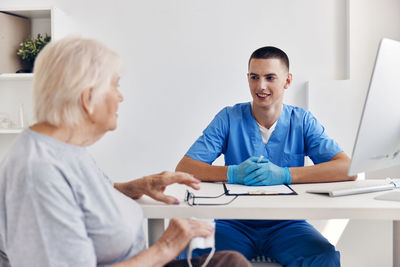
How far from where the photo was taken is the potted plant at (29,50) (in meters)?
2.63

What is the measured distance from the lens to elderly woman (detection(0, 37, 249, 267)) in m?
0.81

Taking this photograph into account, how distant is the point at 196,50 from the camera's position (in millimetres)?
2672

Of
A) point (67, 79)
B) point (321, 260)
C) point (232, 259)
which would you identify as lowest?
point (321, 260)

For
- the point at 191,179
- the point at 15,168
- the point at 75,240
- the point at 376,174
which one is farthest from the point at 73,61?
the point at 376,174

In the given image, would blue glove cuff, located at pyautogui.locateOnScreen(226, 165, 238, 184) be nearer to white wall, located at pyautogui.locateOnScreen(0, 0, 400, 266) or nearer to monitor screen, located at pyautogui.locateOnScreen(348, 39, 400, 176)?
monitor screen, located at pyautogui.locateOnScreen(348, 39, 400, 176)

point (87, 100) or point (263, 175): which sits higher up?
point (87, 100)

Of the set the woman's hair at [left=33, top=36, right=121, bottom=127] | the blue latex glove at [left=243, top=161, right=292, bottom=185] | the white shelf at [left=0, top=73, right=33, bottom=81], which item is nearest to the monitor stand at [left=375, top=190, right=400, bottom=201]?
the blue latex glove at [left=243, top=161, right=292, bottom=185]

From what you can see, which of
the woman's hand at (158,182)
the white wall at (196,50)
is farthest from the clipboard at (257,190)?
the white wall at (196,50)

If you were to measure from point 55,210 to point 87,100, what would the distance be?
24cm

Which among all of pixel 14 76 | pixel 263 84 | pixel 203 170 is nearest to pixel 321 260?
pixel 203 170

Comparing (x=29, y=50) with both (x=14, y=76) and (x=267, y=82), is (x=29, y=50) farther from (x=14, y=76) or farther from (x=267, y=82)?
(x=267, y=82)

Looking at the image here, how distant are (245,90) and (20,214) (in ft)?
6.50

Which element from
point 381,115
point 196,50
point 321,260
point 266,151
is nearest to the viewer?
point 381,115

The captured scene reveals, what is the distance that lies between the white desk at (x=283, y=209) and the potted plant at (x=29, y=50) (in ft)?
5.71
